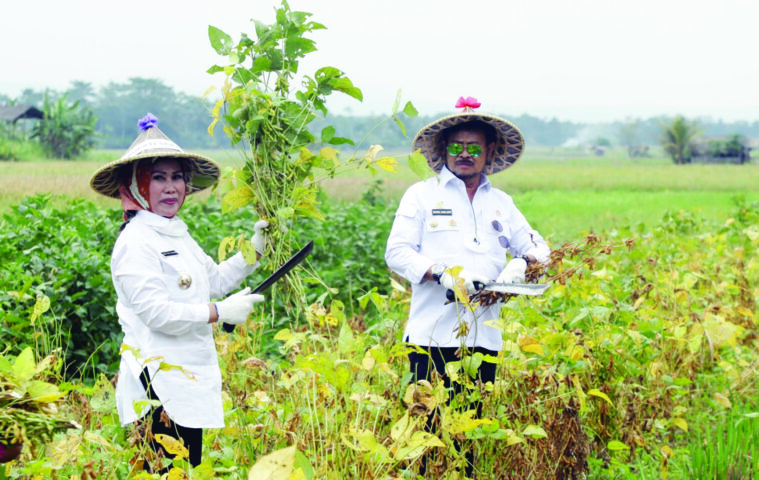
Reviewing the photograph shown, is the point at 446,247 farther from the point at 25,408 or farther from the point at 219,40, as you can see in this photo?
the point at 25,408

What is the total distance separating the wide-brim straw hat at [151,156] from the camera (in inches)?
90.9

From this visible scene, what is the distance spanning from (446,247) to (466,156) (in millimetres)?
375

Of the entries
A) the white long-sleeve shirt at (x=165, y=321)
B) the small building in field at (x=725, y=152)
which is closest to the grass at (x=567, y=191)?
the white long-sleeve shirt at (x=165, y=321)

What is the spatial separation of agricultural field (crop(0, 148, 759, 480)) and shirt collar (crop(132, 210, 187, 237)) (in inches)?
12.7

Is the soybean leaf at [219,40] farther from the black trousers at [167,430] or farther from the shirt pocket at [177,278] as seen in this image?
the black trousers at [167,430]

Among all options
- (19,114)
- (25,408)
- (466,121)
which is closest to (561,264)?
(466,121)

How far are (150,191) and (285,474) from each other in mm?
1222

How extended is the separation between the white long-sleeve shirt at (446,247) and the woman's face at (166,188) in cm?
86

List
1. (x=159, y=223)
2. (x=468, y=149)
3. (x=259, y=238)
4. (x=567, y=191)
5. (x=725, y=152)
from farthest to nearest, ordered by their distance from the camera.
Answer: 1. (x=725, y=152)
2. (x=567, y=191)
3. (x=468, y=149)
4. (x=259, y=238)
5. (x=159, y=223)

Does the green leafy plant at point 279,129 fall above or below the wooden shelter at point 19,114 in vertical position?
below

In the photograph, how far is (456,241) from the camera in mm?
2875

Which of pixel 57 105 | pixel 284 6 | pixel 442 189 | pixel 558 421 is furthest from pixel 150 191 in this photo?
pixel 57 105

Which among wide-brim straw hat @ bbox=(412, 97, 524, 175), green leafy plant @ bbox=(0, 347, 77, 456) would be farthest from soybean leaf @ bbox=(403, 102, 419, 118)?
green leafy plant @ bbox=(0, 347, 77, 456)

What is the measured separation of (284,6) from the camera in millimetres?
2465
